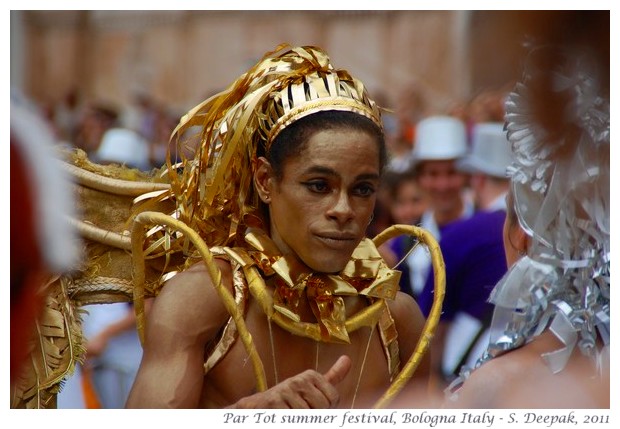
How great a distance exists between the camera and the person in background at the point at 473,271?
387 centimetres

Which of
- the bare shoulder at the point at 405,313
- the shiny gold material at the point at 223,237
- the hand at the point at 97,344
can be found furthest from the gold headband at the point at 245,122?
the hand at the point at 97,344

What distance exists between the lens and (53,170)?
3.36 ft

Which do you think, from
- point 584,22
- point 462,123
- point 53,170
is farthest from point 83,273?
point 462,123

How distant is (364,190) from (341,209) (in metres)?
0.11

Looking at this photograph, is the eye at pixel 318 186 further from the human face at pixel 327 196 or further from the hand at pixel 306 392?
the hand at pixel 306 392

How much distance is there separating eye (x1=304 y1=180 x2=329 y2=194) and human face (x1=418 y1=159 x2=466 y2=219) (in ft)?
8.33

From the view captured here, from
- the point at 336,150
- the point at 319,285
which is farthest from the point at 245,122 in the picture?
the point at 319,285

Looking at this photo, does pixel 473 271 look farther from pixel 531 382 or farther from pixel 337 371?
pixel 337 371

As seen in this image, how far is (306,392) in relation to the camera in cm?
240

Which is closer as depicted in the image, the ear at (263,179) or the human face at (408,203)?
the ear at (263,179)

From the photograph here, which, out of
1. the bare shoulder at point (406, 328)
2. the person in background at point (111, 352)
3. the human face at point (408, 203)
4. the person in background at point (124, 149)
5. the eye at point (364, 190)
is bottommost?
the person in background at point (111, 352)

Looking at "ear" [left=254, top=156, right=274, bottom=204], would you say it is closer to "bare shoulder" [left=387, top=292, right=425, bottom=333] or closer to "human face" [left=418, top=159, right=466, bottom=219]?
"bare shoulder" [left=387, top=292, right=425, bottom=333]

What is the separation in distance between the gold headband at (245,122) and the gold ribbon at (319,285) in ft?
0.47

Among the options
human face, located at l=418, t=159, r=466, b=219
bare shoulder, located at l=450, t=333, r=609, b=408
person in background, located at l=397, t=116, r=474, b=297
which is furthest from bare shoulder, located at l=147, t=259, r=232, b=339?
human face, located at l=418, t=159, r=466, b=219
